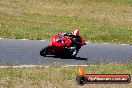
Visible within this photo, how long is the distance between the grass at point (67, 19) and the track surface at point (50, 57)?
2368mm

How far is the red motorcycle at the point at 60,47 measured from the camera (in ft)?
55.0

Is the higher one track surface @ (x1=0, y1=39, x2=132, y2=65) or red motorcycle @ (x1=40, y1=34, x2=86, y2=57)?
red motorcycle @ (x1=40, y1=34, x2=86, y2=57)

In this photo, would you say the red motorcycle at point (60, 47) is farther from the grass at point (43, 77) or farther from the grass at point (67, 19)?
the grass at point (67, 19)

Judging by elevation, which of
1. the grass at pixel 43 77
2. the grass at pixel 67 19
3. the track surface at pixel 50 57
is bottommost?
the grass at pixel 67 19

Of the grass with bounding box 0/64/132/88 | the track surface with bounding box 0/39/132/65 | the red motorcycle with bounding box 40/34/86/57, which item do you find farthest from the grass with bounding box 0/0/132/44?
the grass with bounding box 0/64/132/88

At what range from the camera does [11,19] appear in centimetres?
3158

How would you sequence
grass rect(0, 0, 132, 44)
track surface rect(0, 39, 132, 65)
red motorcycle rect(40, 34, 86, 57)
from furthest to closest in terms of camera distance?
1. grass rect(0, 0, 132, 44)
2. red motorcycle rect(40, 34, 86, 57)
3. track surface rect(0, 39, 132, 65)

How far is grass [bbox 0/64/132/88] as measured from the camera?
11547 mm

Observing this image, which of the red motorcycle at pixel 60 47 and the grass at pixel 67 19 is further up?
the red motorcycle at pixel 60 47

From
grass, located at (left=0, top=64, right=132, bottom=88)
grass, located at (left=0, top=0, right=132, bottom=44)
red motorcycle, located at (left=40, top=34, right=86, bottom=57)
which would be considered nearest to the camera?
grass, located at (left=0, top=64, right=132, bottom=88)

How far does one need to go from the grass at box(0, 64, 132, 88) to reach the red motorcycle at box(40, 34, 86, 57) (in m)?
2.44

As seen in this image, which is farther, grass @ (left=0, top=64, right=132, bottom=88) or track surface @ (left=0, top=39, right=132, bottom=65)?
track surface @ (left=0, top=39, right=132, bottom=65)

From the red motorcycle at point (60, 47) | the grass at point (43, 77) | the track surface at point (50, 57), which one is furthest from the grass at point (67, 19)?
the grass at point (43, 77)

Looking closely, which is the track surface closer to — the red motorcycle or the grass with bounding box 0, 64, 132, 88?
the red motorcycle
